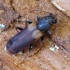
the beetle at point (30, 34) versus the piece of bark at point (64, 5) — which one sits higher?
the piece of bark at point (64, 5)

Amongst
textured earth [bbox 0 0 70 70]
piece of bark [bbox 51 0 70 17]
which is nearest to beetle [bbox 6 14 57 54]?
textured earth [bbox 0 0 70 70]

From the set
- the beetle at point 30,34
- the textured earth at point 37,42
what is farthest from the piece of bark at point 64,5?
the beetle at point 30,34

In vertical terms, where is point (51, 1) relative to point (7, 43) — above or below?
above

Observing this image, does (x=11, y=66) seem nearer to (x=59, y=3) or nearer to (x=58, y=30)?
(x=58, y=30)

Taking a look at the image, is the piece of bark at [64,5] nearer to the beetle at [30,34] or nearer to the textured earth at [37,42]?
the textured earth at [37,42]

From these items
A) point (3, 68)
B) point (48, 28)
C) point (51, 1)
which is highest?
point (51, 1)

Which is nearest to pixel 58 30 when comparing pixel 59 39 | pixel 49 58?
pixel 59 39

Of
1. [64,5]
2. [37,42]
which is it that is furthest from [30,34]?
[64,5]

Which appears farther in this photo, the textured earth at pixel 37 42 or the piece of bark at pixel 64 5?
the piece of bark at pixel 64 5
